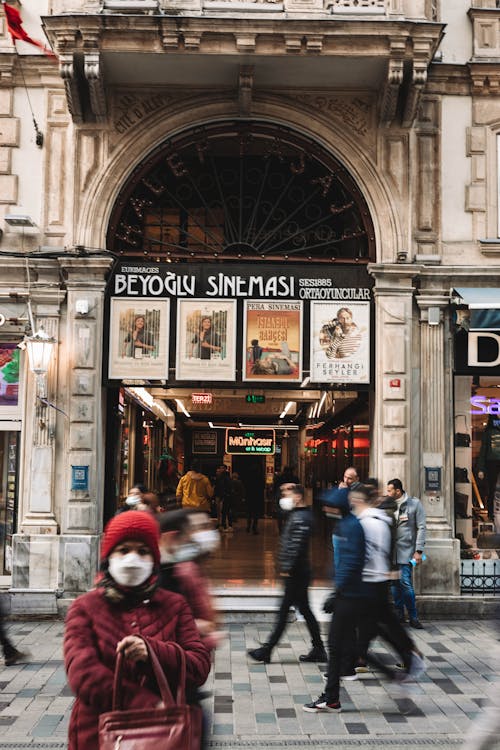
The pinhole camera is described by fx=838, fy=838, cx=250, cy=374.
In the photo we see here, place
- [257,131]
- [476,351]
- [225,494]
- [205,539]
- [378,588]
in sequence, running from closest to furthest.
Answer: [205,539] → [378,588] → [476,351] → [257,131] → [225,494]

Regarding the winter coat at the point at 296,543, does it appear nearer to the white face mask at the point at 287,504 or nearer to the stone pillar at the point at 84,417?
the white face mask at the point at 287,504

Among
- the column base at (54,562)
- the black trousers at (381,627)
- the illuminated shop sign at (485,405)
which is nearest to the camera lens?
the black trousers at (381,627)

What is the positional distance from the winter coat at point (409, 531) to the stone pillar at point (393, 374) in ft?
2.90

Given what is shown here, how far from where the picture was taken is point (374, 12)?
11.0m

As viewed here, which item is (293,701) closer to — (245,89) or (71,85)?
(245,89)

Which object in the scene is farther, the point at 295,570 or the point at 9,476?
the point at 9,476

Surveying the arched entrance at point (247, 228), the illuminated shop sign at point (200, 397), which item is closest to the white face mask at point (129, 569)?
the arched entrance at point (247, 228)

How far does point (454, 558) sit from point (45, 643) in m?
5.49

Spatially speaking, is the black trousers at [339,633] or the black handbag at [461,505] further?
the black handbag at [461,505]

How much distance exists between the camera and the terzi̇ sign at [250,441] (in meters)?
26.3

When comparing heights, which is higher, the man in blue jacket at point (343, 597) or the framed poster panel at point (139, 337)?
the framed poster panel at point (139, 337)

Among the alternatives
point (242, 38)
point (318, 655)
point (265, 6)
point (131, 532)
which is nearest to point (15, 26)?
point (242, 38)

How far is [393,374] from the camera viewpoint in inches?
460

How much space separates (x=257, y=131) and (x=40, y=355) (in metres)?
4.54
